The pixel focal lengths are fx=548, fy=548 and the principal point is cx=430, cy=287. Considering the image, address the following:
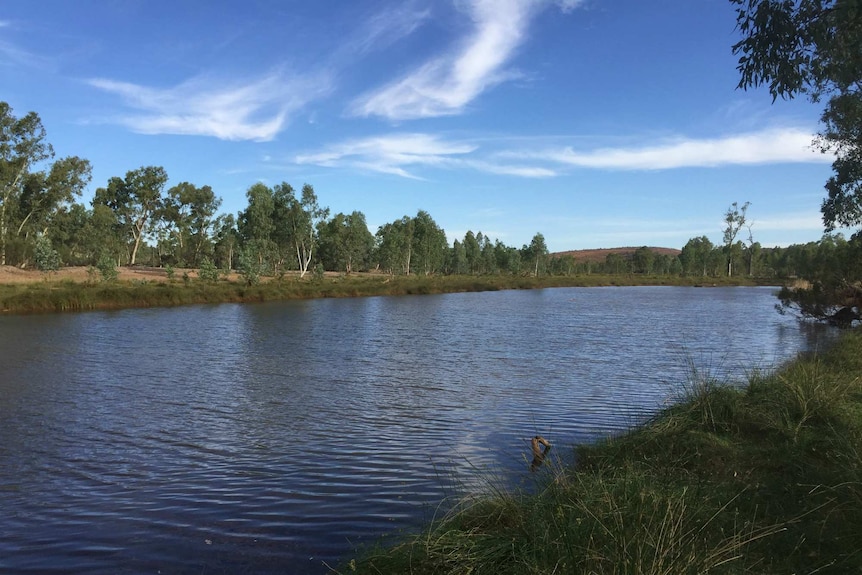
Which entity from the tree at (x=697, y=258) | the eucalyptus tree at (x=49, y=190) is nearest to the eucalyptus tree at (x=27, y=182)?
the eucalyptus tree at (x=49, y=190)

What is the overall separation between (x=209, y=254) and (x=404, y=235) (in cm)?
3509

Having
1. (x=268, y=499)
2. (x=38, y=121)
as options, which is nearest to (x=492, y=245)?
(x=38, y=121)

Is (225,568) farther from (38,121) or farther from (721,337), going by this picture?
(38,121)

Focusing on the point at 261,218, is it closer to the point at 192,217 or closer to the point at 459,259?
the point at 192,217

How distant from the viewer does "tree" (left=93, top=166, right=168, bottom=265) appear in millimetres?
81812

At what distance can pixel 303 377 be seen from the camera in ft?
55.3

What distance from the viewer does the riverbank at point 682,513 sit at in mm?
3943

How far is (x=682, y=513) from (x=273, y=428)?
8894mm

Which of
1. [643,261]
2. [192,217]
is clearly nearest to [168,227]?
[192,217]

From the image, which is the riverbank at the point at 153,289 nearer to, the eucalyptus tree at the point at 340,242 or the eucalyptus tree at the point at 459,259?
the eucalyptus tree at the point at 340,242

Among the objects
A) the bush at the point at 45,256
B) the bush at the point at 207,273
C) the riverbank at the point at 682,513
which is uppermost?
the bush at the point at 45,256

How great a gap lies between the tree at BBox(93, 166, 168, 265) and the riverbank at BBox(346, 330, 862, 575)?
86.5 meters

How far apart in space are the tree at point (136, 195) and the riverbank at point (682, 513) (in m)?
86.5

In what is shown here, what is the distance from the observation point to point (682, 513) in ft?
13.5
